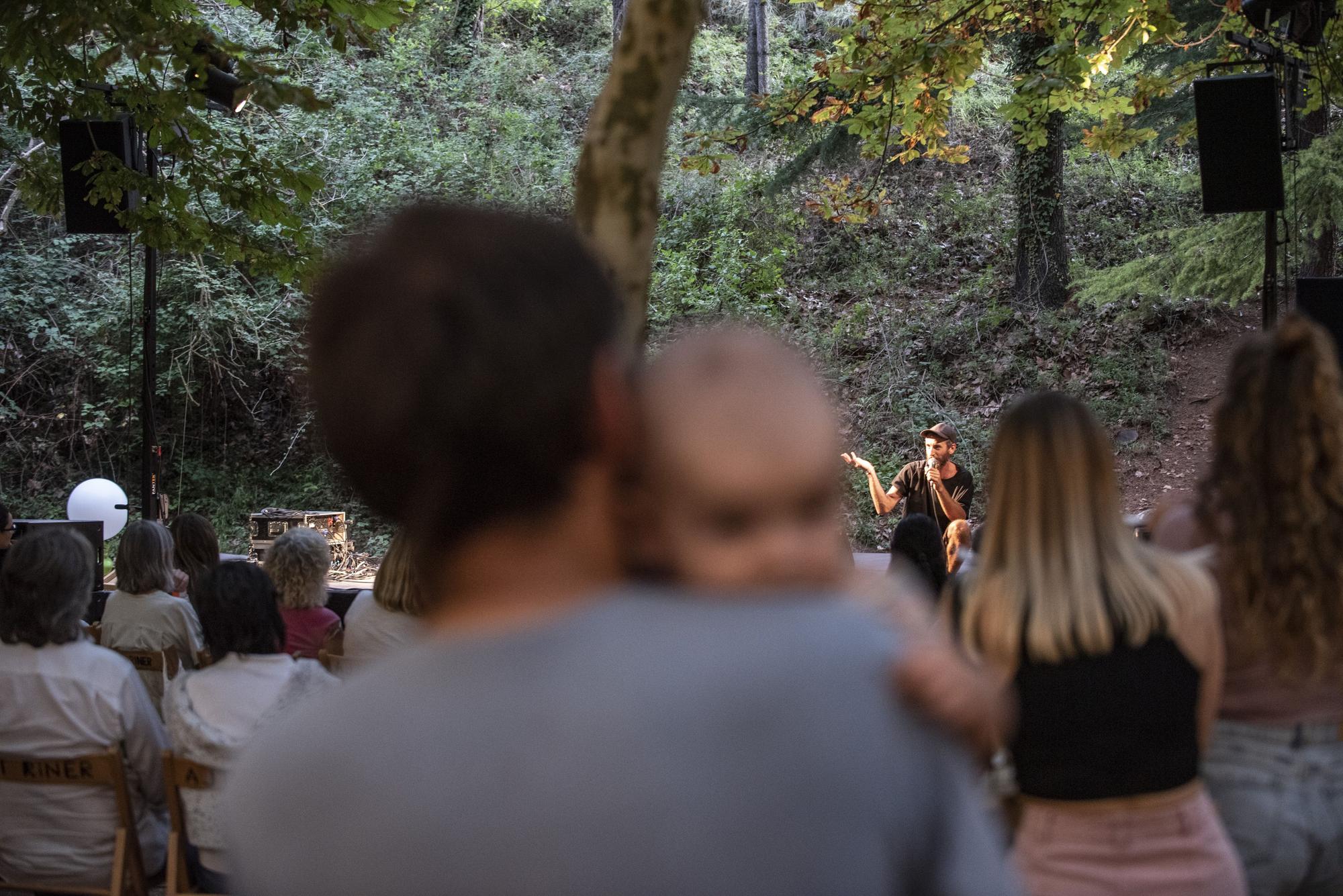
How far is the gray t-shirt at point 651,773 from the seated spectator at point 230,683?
2378 millimetres

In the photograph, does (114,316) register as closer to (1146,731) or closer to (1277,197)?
(1277,197)

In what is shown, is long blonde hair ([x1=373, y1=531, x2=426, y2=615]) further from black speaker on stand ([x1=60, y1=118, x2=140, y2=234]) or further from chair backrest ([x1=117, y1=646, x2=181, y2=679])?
black speaker on stand ([x1=60, y1=118, x2=140, y2=234])

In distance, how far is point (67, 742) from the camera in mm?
3172

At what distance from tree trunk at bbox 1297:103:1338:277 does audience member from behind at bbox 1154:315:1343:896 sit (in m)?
10.2

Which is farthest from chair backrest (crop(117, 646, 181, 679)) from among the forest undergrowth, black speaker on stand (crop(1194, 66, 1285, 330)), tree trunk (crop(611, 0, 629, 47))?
tree trunk (crop(611, 0, 629, 47))

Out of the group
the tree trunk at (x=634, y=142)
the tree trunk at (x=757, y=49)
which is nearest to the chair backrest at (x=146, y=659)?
the tree trunk at (x=634, y=142)

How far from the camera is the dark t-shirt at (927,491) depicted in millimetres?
7961

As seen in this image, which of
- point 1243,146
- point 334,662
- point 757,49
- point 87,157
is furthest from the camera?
point 757,49

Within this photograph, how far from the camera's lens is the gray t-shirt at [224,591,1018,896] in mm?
689

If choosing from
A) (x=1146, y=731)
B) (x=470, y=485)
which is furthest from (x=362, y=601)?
(x=470, y=485)

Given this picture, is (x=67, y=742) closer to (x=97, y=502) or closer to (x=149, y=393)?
(x=149, y=393)

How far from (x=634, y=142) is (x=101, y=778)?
220 centimetres

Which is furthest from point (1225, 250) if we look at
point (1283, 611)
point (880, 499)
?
point (1283, 611)

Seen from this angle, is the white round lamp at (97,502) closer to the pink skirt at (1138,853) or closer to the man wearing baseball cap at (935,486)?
the man wearing baseball cap at (935,486)
